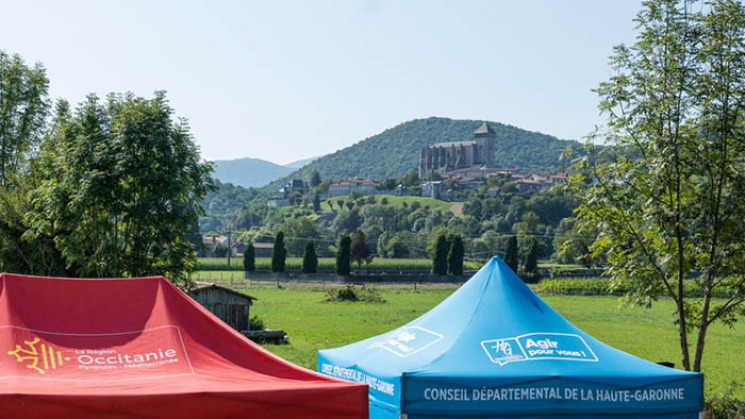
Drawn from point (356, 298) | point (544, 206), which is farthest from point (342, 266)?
point (544, 206)

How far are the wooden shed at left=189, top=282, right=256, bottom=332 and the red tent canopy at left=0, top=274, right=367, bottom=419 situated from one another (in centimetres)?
2250

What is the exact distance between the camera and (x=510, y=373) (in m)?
7.23

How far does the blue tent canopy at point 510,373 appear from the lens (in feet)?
23.2

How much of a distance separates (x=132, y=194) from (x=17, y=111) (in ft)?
32.1

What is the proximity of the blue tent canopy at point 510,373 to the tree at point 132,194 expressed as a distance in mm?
10039

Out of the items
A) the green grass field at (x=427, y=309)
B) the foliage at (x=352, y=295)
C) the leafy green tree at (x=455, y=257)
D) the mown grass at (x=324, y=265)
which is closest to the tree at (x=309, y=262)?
the leafy green tree at (x=455, y=257)

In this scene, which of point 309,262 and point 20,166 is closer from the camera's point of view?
point 20,166

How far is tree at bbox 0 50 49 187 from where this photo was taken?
24.6 m

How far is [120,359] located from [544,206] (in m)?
187

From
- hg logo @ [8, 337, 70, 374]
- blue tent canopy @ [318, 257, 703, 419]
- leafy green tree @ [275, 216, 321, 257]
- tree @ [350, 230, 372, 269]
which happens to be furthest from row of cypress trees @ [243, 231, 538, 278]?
hg logo @ [8, 337, 70, 374]

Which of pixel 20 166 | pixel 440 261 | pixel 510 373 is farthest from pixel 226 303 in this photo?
pixel 440 261

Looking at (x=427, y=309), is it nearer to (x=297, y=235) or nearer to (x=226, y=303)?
(x=226, y=303)

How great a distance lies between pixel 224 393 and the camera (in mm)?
5309

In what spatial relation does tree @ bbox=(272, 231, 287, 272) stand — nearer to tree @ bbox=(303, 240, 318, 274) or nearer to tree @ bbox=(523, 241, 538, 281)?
tree @ bbox=(303, 240, 318, 274)
